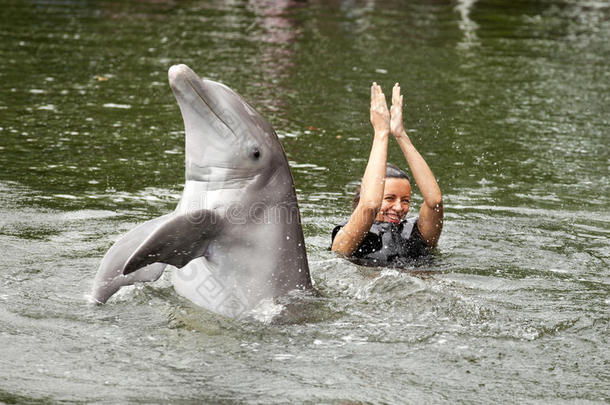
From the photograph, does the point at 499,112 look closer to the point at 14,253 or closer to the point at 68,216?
the point at 68,216

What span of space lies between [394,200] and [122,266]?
2.23 metres

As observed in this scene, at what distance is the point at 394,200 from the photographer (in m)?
7.22

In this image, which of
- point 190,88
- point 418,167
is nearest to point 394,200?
point 418,167

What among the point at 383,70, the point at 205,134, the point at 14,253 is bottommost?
the point at 383,70

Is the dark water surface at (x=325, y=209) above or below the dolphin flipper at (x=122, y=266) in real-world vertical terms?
below

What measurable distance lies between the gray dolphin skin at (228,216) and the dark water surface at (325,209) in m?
0.20

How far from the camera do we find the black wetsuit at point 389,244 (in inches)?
287

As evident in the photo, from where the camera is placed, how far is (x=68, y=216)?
8.49m

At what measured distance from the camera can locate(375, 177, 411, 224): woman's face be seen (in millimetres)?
7148

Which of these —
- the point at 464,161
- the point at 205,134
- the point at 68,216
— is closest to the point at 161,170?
the point at 68,216

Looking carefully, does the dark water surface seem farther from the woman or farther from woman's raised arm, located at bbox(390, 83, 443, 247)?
woman's raised arm, located at bbox(390, 83, 443, 247)

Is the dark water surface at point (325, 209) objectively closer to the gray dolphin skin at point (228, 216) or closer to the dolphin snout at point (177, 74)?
the gray dolphin skin at point (228, 216)

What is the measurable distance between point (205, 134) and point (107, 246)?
7.23ft

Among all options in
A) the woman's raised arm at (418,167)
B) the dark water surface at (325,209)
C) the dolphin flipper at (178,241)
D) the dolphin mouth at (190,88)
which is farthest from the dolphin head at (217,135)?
the woman's raised arm at (418,167)
